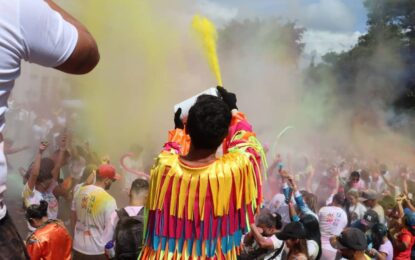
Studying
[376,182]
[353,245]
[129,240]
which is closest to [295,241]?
[353,245]

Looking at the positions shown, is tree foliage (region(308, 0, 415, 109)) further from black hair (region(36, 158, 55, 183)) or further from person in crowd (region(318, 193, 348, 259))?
black hair (region(36, 158, 55, 183))

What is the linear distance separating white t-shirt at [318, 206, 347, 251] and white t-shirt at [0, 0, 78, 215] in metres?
3.79

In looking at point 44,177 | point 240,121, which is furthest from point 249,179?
point 44,177

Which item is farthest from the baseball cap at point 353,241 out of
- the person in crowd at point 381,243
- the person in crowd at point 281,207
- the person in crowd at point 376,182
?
the person in crowd at point 376,182

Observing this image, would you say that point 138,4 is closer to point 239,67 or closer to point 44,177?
point 239,67

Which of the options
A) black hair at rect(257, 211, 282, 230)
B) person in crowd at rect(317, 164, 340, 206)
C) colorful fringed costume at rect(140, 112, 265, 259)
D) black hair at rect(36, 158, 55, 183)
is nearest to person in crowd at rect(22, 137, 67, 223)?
black hair at rect(36, 158, 55, 183)

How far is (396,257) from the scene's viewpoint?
4520mm

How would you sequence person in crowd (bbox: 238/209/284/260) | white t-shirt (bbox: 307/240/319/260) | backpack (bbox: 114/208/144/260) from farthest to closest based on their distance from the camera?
white t-shirt (bbox: 307/240/319/260)
person in crowd (bbox: 238/209/284/260)
backpack (bbox: 114/208/144/260)

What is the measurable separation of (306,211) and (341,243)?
2.66 ft

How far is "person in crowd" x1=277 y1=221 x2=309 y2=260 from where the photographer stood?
3.12 metres

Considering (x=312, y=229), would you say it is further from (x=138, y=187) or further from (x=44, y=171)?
(x=44, y=171)

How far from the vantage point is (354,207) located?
5.35m

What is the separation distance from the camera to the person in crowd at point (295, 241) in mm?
3121

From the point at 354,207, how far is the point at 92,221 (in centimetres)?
298
